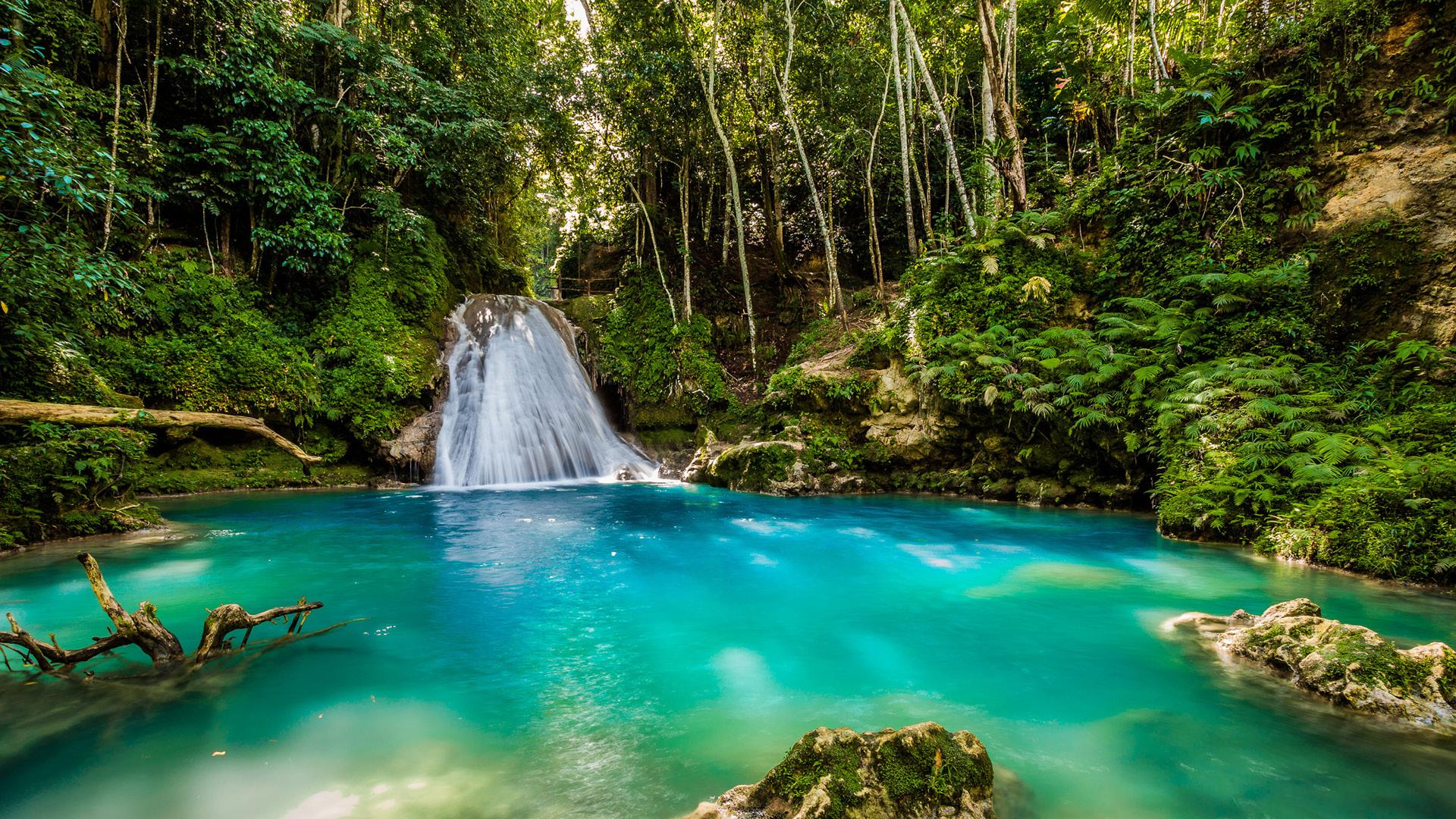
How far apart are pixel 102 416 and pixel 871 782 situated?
336 inches

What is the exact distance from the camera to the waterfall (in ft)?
41.9

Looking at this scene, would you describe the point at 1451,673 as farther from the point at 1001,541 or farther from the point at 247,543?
the point at 247,543

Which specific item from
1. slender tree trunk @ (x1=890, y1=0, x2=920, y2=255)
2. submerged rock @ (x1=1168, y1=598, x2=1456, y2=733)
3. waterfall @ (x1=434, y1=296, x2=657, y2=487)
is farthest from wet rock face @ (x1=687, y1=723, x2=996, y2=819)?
slender tree trunk @ (x1=890, y1=0, x2=920, y2=255)

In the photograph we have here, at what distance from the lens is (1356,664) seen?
Result: 3.05 meters

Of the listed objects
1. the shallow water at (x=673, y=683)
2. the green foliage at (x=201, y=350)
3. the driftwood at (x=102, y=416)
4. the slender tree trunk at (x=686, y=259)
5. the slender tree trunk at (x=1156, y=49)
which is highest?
the slender tree trunk at (x=1156, y=49)

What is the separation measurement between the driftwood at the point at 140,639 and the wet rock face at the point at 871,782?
10.1 feet

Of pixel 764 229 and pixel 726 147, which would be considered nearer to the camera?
pixel 726 147

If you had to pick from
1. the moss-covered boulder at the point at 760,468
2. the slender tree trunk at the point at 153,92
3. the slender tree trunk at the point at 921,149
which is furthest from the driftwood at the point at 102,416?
the slender tree trunk at the point at 921,149

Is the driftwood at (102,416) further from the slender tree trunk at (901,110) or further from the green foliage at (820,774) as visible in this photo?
the slender tree trunk at (901,110)

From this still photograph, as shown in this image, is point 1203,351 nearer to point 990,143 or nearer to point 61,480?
point 990,143

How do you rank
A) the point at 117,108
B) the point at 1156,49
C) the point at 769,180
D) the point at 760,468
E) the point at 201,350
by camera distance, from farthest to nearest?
the point at 769,180, the point at 1156,49, the point at 760,468, the point at 201,350, the point at 117,108

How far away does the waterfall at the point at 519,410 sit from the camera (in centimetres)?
1277

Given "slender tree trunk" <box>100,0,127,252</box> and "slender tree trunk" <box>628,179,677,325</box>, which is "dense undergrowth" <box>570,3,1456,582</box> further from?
"slender tree trunk" <box>100,0,127,252</box>

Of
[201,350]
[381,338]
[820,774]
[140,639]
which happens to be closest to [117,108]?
[201,350]
